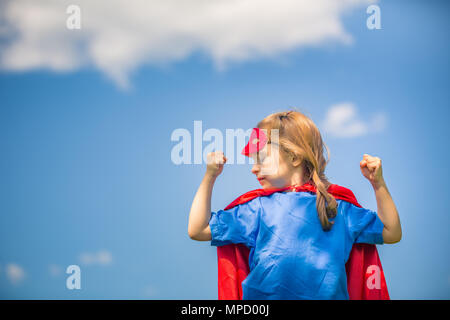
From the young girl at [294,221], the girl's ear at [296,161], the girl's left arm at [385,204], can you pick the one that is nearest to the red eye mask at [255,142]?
the young girl at [294,221]

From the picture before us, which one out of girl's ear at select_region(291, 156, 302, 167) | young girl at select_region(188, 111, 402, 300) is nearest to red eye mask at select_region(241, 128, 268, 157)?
young girl at select_region(188, 111, 402, 300)

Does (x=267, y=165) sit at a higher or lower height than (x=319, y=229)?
higher

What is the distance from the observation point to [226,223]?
144 centimetres

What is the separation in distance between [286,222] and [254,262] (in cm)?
18

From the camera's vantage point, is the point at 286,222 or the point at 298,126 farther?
the point at 298,126

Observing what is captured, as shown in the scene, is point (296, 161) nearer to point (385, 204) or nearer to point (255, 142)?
point (255, 142)

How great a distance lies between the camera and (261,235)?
141 cm

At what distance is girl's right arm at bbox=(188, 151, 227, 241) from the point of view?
141cm
